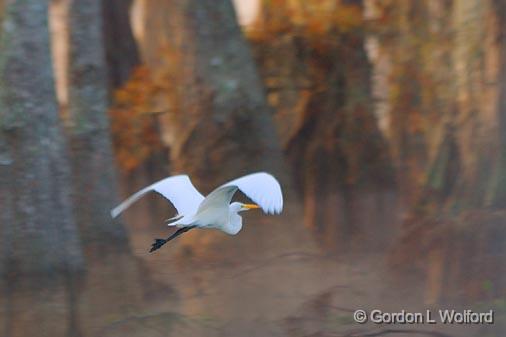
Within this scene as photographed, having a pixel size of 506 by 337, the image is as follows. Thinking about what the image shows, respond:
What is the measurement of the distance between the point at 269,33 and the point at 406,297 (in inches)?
137

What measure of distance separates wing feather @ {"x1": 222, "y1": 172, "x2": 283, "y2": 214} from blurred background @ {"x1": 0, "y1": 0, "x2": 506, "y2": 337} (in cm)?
323

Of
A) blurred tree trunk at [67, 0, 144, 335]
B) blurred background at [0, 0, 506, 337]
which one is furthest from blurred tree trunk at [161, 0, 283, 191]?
blurred tree trunk at [67, 0, 144, 335]

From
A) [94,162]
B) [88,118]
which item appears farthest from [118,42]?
[94,162]

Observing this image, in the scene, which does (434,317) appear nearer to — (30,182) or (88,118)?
(88,118)

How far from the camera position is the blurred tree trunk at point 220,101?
11391mm

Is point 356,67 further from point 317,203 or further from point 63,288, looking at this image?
point 63,288

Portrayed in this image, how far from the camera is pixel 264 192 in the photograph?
21.6 ft

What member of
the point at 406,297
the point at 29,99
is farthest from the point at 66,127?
the point at 406,297

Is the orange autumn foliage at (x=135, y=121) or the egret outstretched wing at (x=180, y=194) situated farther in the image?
the orange autumn foliage at (x=135, y=121)

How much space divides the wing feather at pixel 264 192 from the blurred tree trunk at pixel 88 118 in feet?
13.0

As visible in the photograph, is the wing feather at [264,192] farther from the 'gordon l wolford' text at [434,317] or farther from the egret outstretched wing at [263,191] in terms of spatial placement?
the 'gordon l wolford' text at [434,317]

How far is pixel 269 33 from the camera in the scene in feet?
42.9

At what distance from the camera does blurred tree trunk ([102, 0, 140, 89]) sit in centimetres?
1448

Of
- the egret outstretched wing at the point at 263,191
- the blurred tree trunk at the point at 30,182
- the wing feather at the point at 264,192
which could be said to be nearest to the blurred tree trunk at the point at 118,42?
the blurred tree trunk at the point at 30,182
